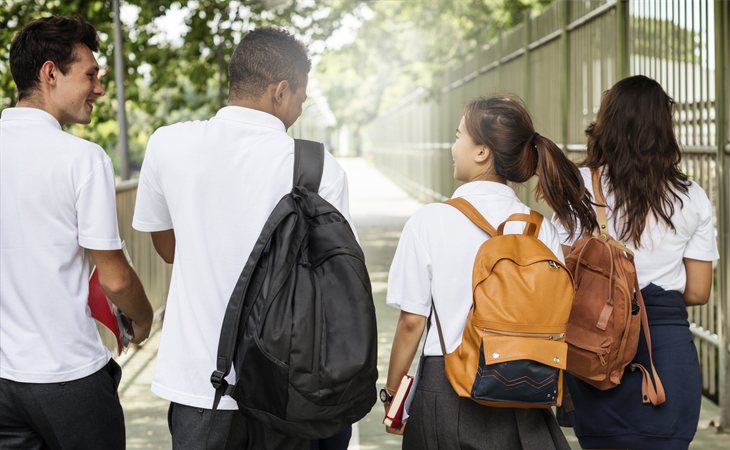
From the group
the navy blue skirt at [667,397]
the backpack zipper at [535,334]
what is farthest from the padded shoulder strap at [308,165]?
the navy blue skirt at [667,397]

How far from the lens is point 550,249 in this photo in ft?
10.7

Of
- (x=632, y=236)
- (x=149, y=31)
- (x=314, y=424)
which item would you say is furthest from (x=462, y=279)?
(x=149, y=31)

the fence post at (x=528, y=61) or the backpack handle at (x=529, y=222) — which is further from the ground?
the fence post at (x=528, y=61)

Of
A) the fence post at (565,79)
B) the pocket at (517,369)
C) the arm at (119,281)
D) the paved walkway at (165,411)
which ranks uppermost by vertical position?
the fence post at (565,79)

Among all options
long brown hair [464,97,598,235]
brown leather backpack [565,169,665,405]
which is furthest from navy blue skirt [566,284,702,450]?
long brown hair [464,97,598,235]

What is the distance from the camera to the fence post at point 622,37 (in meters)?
7.69

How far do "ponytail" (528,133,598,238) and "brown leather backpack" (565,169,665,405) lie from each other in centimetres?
10

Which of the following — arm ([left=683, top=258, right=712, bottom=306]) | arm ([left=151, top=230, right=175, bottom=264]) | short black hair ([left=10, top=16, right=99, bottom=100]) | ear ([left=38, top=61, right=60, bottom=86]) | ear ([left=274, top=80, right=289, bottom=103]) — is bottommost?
arm ([left=683, top=258, right=712, bottom=306])

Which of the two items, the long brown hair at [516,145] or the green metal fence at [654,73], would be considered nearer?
the long brown hair at [516,145]

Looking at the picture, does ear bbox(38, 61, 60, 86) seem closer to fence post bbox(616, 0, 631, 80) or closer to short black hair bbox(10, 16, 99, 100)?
short black hair bbox(10, 16, 99, 100)

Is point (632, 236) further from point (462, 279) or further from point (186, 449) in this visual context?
point (186, 449)

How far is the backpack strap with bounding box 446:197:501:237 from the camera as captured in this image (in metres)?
3.17

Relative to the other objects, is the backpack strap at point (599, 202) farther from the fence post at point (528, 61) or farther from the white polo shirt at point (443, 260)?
the fence post at point (528, 61)

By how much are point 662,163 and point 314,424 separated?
1.66m
